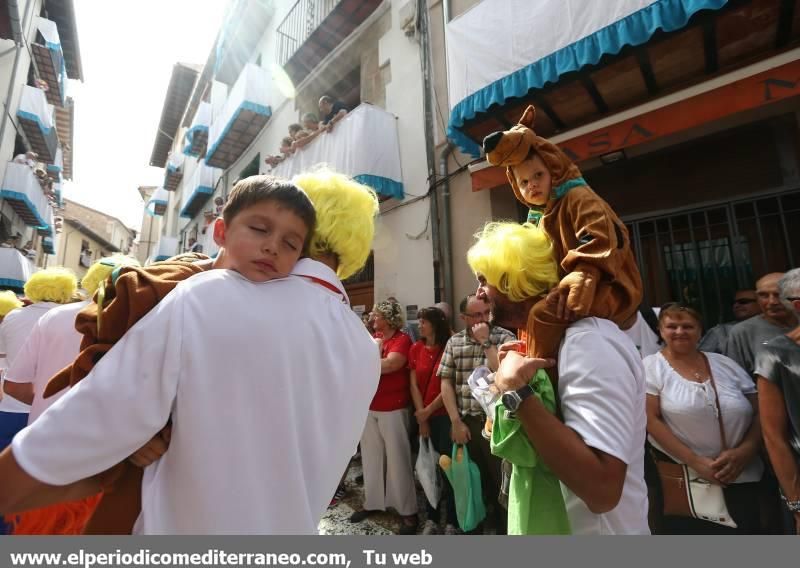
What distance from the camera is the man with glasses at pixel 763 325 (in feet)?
8.72

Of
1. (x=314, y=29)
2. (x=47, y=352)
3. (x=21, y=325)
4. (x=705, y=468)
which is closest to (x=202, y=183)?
(x=314, y=29)

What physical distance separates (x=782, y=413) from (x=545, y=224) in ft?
5.99

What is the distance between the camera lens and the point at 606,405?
1.11 m

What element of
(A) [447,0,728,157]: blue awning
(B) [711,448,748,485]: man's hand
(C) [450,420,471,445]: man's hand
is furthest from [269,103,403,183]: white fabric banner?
(B) [711,448,748,485]: man's hand

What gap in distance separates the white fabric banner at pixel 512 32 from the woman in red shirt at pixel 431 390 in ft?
9.01

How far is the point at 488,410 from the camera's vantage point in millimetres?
1439

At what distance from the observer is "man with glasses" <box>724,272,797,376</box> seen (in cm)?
266

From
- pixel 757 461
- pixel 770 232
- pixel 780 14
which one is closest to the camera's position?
pixel 757 461

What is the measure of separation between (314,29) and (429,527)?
364 inches

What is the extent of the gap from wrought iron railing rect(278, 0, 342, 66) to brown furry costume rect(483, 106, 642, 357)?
881 centimetres

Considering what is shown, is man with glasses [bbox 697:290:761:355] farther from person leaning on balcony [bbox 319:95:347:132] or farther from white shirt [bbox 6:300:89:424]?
person leaning on balcony [bbox 319:95:347:132]

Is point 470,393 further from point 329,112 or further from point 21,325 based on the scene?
point 329,112
